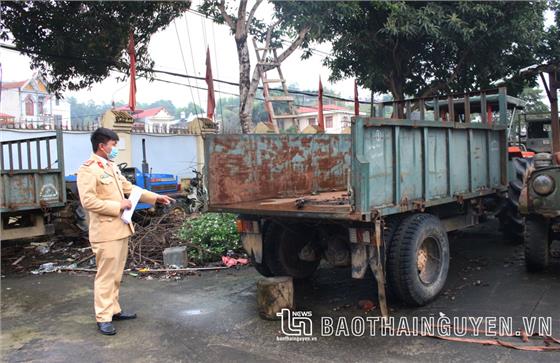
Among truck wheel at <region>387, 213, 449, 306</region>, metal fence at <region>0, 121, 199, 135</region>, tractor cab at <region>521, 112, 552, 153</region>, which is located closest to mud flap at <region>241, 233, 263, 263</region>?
truck wheel at <region>387, 213, 449, 306</region>

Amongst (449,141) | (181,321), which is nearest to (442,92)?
(449,141)

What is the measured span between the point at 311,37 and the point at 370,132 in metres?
6.50

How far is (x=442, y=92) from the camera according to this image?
42.5 ft

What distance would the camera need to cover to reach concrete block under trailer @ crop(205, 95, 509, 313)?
4.26 metres

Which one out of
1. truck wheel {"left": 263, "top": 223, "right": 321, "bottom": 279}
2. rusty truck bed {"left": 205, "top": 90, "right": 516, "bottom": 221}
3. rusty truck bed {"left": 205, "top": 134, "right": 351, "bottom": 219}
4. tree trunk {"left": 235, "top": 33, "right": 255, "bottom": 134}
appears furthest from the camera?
tree trunk {"left": 235, "top": 33, "right": 255, "bottom": 134}

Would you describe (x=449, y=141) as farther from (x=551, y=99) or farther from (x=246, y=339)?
(x=246, y=339)

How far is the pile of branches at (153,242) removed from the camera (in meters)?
7.05

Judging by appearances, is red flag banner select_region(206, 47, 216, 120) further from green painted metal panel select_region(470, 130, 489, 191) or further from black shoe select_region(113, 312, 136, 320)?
black shoe select_region(113, 312, 136, 320)

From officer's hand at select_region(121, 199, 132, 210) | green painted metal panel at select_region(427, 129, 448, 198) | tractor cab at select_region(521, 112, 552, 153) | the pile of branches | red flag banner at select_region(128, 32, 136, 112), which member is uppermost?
red flag banner at select_region(128, 32, 136, 112)

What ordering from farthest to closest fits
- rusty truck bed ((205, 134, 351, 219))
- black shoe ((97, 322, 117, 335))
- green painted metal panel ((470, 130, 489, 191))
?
green painted metal panel ((470, 130, 489, 191))
rusty truck bed ((205, 134, 351, 219))
black shoe ((97, 322, 117, 335))

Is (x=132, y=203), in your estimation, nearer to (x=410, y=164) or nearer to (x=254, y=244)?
(x=254, y=244)

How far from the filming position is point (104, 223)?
4.31 metres

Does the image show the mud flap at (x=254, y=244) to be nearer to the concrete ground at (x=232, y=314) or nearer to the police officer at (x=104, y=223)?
the concrete ground at (x=232, y=314)

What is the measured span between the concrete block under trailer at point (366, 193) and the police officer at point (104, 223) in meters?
1.02
